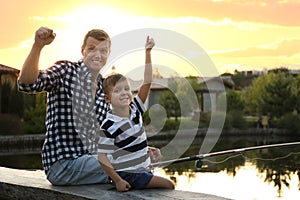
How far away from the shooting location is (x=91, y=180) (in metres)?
2.79

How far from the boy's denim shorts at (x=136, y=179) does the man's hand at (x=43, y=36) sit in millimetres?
659

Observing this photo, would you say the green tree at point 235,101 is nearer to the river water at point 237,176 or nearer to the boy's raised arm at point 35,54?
the river water at point 237,176

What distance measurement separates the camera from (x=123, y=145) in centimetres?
255

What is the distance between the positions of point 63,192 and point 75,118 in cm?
35

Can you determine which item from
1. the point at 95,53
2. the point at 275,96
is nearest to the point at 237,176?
the point at 95,53

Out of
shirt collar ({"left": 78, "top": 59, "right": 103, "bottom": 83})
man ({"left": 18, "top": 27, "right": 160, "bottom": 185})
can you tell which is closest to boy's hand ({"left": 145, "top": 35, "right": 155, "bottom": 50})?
man ({"left": 18, "top": 27, "right": 160, "bottom": 185})

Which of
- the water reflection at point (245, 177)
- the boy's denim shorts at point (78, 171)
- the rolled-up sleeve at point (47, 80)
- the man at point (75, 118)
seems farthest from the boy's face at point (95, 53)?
the water reflection at point (245, 177)

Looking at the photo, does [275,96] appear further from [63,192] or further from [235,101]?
[63,192]

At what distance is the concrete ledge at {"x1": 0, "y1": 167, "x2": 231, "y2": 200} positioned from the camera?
2.46 metres

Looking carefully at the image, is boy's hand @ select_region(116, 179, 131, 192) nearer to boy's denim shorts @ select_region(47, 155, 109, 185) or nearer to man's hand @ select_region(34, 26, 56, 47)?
boy's denim shorts @ select_region(47, 155, 109, 185)

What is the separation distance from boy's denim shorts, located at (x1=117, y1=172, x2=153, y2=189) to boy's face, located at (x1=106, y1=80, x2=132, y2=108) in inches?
12.0

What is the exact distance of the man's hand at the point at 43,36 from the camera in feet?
8.04

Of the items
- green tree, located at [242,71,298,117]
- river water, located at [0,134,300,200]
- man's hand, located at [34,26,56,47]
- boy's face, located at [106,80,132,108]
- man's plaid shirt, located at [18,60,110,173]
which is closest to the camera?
man's hand, located at [34,26,56,47]

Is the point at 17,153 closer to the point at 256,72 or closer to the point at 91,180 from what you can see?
the point at 91,180
